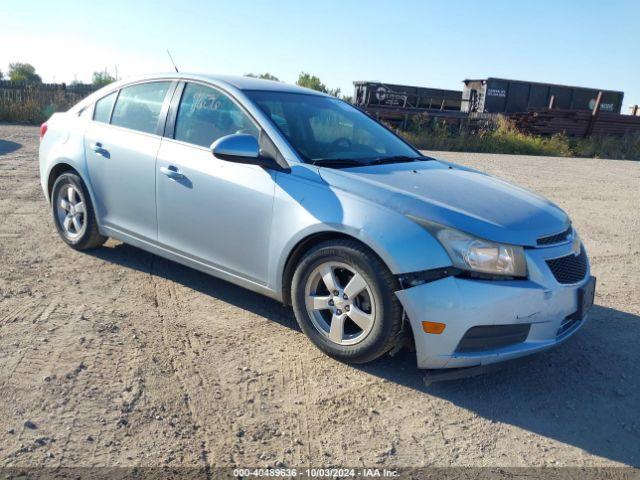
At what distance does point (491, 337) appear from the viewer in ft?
10.3

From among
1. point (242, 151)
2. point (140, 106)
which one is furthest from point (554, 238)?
point (140, 106)

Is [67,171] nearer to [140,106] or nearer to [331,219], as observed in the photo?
[140,106]

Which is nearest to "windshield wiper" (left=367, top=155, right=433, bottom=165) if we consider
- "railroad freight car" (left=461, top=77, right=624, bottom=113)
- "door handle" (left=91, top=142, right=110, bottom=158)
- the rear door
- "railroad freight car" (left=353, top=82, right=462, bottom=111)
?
the rear door

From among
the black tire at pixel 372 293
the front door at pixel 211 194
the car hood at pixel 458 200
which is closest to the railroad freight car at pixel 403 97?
the front door at pixel 211 194

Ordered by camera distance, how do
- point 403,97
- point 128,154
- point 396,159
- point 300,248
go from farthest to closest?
point 403,97 < point 128,154 < point 396,159 < point 300,248

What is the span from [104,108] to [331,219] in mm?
2758

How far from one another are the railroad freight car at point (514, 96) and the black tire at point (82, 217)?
21.7 meters

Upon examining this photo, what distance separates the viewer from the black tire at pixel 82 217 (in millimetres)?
5004

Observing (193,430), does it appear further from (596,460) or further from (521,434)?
(596,460)

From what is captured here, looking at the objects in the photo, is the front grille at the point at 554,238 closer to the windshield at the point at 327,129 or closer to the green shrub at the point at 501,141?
the windshield at the point at 327,129

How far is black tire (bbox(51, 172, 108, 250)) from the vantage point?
5004mm

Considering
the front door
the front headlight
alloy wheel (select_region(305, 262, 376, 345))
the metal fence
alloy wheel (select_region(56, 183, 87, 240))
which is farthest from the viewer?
the metal fence

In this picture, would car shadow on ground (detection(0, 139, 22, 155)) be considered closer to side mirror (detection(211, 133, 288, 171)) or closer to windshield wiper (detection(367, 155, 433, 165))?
side mirror (detection(211, 133, 288, 171))

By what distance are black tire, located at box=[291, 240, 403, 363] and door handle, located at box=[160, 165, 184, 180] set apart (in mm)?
1208
